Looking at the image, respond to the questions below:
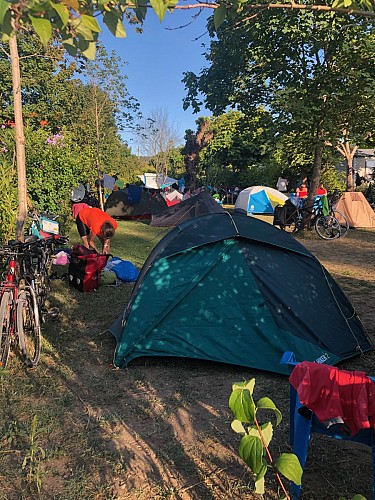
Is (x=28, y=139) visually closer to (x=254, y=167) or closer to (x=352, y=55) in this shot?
(x=352, y=55)

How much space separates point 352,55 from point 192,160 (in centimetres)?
1081

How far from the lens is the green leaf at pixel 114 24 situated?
5.21 feet

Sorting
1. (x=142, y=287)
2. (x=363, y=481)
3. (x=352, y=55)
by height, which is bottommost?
(x=363, y=481)

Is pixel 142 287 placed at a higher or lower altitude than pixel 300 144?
lower

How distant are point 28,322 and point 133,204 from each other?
1339cm

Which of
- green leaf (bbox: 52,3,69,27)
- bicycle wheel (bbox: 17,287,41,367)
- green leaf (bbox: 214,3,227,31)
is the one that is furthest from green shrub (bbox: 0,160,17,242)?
green leaf (bbox: 52,3,69,27)

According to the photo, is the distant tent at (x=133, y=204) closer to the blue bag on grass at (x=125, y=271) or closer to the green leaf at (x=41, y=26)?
the blue bag on grass at (x=125, y=271)

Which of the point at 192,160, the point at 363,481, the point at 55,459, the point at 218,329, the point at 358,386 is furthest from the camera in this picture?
the point at 192,160

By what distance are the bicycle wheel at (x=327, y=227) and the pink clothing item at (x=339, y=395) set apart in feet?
35.6

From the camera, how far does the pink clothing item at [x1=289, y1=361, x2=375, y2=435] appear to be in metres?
1.97

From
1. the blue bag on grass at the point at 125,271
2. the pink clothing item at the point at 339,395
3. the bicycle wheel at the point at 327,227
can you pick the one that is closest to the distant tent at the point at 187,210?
the bicycle wheel at the point at 327,227

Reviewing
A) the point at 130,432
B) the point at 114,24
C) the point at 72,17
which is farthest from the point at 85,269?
the point at 72,17

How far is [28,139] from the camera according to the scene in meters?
10.8

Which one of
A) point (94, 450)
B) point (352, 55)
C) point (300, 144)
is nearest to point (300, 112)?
point (352, 55)
